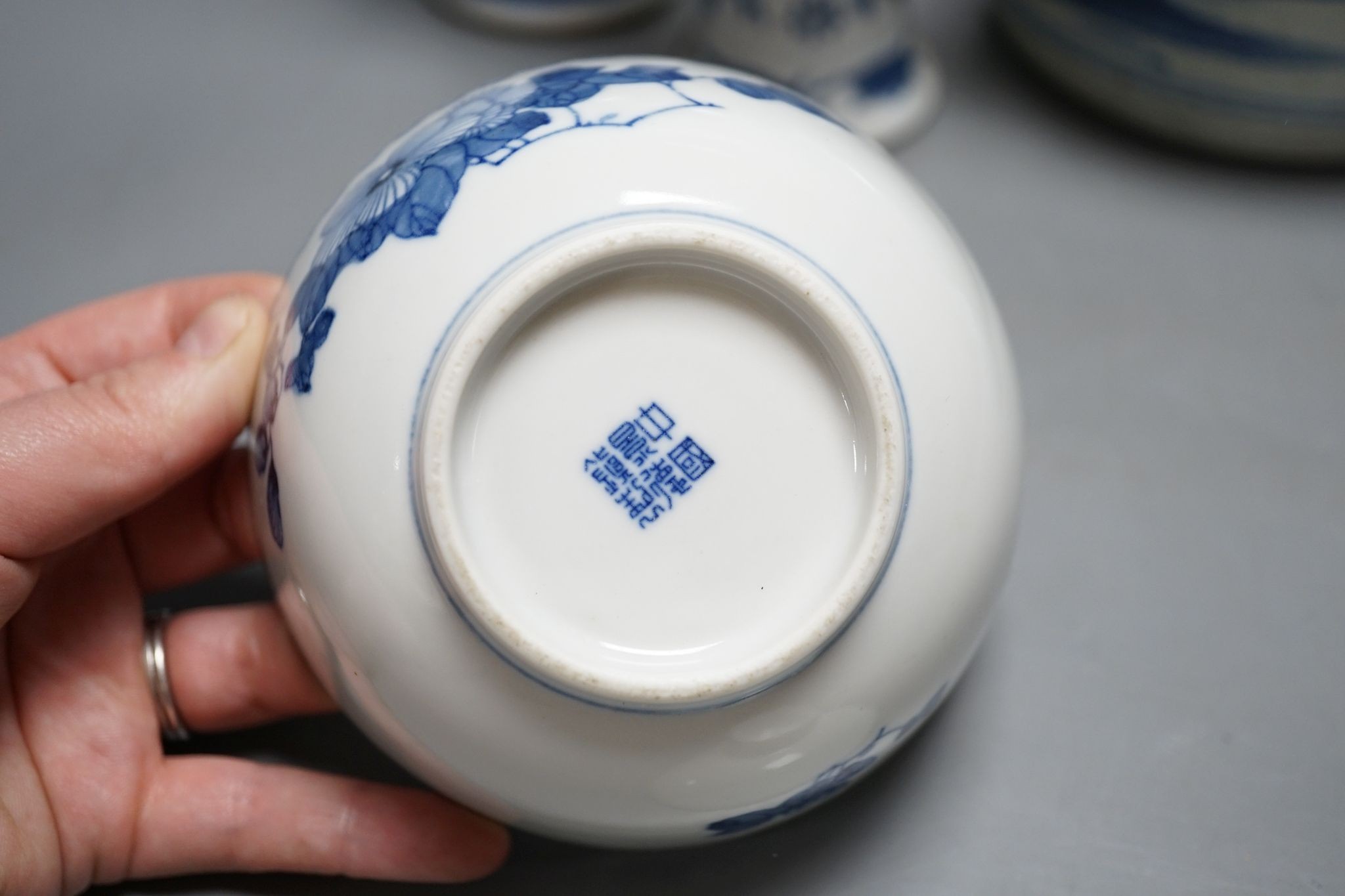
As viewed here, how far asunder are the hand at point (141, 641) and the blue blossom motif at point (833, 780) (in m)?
0.21

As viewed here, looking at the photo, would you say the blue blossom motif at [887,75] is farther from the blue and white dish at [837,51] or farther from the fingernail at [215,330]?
the fingernail at [215,330]

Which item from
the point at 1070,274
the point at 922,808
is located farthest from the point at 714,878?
the point at 1070,274

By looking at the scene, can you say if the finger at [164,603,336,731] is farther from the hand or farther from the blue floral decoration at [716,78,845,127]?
the blue floral decoration at [716,78,845,127]

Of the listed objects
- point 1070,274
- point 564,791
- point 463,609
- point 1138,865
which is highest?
point 463,609

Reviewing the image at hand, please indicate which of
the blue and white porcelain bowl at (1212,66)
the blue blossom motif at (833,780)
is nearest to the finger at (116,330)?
the blue blossom motif at (833,780)

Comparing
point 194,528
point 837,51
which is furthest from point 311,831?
point 837,51

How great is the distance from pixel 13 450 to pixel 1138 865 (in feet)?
2.79

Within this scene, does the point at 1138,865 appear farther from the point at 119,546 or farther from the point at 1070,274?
the point at 119,546

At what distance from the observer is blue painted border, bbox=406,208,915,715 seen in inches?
26.6

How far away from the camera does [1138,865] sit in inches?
36.4

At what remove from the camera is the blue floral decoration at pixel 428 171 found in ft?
2.41

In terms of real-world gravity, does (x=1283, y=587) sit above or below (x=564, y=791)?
below

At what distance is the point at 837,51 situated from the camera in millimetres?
1316

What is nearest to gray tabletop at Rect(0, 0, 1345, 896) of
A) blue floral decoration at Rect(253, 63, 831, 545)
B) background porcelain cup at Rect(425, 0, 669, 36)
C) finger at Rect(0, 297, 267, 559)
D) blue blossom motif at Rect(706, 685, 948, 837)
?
background porcelain cup at Rect(425, 0, 669, 36)
